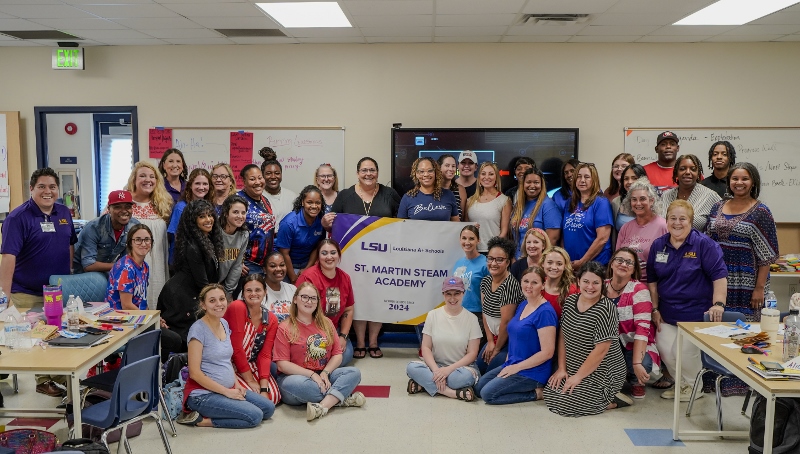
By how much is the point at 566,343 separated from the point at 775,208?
4001 millimetres

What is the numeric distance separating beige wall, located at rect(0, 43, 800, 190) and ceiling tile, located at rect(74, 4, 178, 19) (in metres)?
1.48

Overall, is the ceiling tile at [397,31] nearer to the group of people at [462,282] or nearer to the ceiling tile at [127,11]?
the group of people at [462,282]

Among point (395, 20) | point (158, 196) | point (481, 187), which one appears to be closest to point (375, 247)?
point (481, 187)

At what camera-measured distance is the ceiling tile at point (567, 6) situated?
Result: 5.04m

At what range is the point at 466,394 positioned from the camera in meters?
4.44

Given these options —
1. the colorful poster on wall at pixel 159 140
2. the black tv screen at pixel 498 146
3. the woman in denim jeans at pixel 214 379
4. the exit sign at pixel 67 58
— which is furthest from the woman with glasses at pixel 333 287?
the exit sign at pixel 67 58

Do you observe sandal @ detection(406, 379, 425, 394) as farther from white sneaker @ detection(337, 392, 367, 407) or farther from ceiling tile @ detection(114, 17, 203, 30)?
ceiling tile @ detection(114, 17, 203, 30)

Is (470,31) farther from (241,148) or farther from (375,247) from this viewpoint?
(241,148)

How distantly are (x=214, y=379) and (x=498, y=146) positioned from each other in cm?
401

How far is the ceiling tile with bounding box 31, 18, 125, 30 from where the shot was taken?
5.72 meters

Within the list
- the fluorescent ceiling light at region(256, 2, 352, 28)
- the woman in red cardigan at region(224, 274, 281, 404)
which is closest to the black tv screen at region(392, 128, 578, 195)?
the fluorescent ceiling light at region(256, 2, 352, 28)

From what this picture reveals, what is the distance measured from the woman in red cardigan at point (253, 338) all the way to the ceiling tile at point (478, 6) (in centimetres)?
270

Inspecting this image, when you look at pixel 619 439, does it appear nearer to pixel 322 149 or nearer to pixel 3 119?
pixel 322 149

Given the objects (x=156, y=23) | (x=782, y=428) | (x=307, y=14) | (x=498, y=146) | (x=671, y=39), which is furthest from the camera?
(x=498, y=146)
